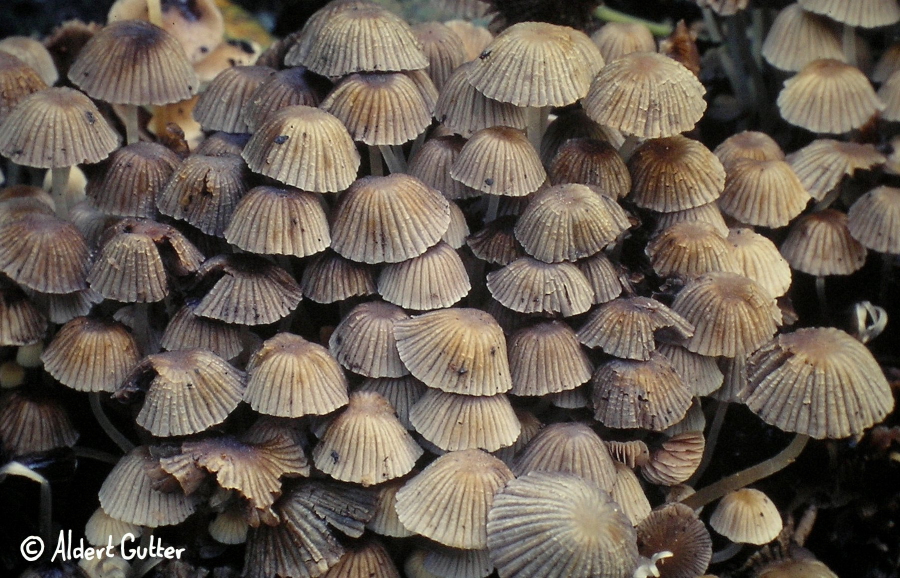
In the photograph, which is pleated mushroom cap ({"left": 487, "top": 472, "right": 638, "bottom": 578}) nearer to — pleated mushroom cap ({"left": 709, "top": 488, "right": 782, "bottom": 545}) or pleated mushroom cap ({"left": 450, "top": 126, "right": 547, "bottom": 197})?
pleated mushroom cap ({"left": 709, "top": 488, "right": 782, "bottom": 545})

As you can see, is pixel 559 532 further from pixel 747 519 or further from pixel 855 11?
pixel 855 11

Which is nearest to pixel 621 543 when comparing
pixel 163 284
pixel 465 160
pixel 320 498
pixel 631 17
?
pixel 320 498

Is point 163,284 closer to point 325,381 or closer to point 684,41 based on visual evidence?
point 325,381

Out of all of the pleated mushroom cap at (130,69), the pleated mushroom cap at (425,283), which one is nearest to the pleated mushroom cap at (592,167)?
the pleated mushroom cap at (425,283)

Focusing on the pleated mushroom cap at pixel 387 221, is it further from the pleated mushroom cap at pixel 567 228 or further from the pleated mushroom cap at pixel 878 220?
the pleated mushroom cap at pixel 878 220

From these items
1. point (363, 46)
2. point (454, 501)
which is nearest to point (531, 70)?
point (363, 46)

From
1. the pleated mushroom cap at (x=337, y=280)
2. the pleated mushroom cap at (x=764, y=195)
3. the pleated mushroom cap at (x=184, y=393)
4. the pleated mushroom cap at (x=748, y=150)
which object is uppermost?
the pleated mushroom cap at (x=748, y=150)

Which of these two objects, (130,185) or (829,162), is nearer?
(130,185)
